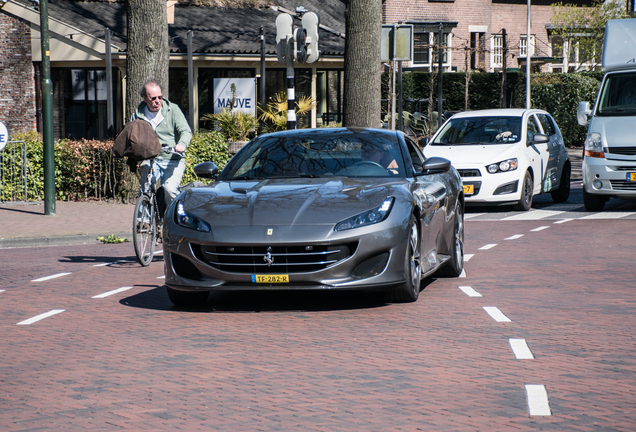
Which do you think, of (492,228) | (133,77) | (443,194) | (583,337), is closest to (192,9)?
(133,77)

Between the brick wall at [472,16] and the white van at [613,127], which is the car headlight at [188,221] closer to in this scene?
the white van at [613,127]

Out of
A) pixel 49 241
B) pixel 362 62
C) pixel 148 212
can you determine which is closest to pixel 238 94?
pixel 362 62

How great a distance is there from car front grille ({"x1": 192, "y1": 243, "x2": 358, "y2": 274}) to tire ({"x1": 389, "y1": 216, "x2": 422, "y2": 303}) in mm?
526

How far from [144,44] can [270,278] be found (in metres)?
10.5

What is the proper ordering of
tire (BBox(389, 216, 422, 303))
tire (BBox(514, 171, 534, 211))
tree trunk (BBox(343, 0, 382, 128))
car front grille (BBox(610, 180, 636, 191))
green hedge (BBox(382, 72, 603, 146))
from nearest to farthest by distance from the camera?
tire (BBox(389, 216, 422, 303)), car front grille (BBox(610, 180, 636, 191)), tire (BBox(514, 171, 534, 211)), tree trunk (BBox(343, 0, 382, 128)), green hedge (BBox(382, 72, 603, 146))

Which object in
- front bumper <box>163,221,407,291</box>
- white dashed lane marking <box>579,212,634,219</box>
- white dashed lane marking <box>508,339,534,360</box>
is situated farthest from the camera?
white dashed lane marking <box>579,212,634,219</box>

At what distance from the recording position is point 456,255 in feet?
30.5

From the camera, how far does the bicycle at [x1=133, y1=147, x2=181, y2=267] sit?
33.1 feet

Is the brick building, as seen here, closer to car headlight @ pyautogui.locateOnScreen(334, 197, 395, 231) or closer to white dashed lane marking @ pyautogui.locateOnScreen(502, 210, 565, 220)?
white dashed lane marking @ pyautogui.locateOnScreen(502, 210, 565, 220)

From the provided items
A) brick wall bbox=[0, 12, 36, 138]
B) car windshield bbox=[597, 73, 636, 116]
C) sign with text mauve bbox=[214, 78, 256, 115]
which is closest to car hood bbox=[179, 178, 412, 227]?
car windshield bbox=[597, 73, 636, 116]

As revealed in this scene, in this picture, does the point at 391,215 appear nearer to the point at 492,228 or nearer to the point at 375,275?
the point at 375,275

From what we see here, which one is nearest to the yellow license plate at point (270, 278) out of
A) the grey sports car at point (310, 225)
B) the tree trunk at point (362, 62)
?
the grey sports car at point (310, 225)

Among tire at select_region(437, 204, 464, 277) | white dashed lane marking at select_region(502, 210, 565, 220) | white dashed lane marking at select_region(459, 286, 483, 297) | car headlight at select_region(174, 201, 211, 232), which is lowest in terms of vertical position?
white dashed lane marking at select_region(459, 286, 483, 297)

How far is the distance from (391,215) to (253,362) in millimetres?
1928
